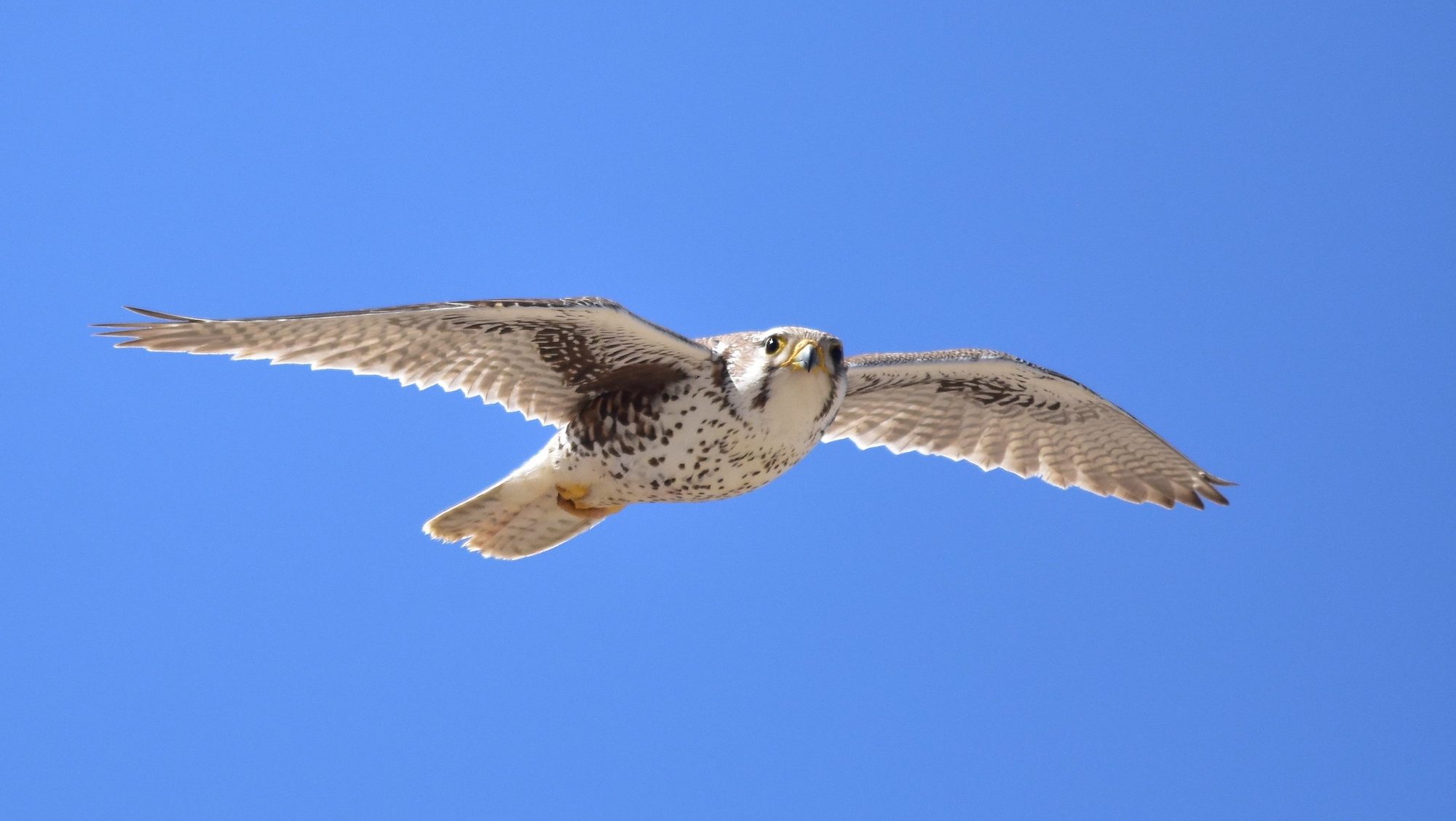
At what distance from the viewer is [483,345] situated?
8195 millimetres

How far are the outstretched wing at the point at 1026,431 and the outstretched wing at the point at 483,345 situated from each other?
1.73m

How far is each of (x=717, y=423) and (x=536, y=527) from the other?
1568mm

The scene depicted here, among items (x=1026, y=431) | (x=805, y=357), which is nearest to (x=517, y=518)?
(x=805, y=357)

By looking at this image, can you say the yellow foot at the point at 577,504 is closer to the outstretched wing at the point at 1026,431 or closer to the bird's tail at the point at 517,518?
the bird's tail at the point at 517,518

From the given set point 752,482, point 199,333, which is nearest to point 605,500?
point 752,482

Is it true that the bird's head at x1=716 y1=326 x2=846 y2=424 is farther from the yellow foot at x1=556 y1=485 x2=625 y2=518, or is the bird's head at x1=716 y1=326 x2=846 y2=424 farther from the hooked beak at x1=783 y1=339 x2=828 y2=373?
the yellow foot at x1=556 y1=485 x2=625 y2=518

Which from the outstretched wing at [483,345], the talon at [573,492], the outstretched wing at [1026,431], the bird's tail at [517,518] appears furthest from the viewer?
the outstretched wing at [1026,431]

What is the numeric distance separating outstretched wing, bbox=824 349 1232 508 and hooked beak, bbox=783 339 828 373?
1.77 meters

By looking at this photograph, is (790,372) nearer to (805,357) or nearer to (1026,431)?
(805,357)

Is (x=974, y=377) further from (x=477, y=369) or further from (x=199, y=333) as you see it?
(x=199, y=333)

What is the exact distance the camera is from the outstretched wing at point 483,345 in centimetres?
755

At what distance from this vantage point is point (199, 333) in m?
7.62

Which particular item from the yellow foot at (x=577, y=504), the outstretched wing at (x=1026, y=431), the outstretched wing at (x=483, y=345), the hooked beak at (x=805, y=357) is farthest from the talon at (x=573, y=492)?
the outstretched wing at (x=1026, y=431)

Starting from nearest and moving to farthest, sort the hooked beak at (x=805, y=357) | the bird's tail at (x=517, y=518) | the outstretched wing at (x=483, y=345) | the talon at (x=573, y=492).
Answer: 1. the hooked beak at (x=805, y=357)
2. the outstretched wing at (x=483, y=345)
3. the talon at (x=573, y=492)
4. the bird's tail at (x=517, y=518)
